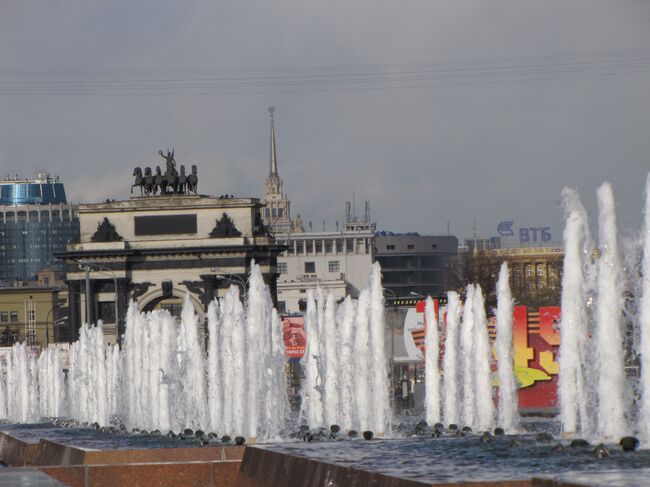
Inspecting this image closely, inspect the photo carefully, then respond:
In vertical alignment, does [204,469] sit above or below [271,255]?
below

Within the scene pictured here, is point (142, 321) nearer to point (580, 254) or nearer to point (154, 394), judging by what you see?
point (154, 394)

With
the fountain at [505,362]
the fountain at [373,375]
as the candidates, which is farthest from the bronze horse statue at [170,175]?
the fountain at [505,362]

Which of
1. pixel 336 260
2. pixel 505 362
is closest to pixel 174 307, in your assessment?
pixel 336 260

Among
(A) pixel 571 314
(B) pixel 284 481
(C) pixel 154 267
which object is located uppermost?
(C) pixel 154 267

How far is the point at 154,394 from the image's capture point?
48.8m

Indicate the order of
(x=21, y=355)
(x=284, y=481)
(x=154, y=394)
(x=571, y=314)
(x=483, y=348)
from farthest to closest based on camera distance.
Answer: (x=21, y=355)
(x=154, y=394)
(x=483, y=348)
(x=571, y=314)
(x=284, y=481)

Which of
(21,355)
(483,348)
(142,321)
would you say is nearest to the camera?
(483,348)

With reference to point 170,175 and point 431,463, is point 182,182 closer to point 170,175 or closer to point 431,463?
point 170,175

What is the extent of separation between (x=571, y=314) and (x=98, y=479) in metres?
8.65

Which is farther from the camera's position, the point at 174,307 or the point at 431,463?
the point at 174,307

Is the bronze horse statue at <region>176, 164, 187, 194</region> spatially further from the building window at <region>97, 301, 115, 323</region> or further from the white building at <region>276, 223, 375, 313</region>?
the white building at <region>276, 223, 375, 313</region>

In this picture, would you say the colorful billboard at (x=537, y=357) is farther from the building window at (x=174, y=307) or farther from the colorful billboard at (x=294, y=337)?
the building window at (x=174, y=307)

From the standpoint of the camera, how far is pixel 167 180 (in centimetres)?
12788

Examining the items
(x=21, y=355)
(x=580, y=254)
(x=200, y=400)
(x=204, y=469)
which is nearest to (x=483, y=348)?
(x=200, y=400)
